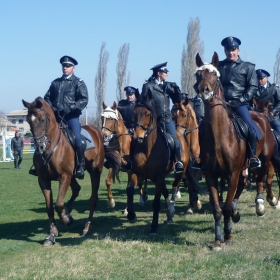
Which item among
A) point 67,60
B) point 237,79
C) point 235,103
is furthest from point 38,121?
point 237,79

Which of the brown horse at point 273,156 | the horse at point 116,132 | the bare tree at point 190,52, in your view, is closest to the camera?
the brown horse at point 273,156

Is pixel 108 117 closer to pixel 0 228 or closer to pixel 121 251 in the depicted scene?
pixel 0 228

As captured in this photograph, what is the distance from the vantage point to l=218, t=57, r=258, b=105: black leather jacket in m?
10.2

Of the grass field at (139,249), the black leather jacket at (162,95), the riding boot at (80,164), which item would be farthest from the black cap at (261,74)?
the riding boot at (80,164)

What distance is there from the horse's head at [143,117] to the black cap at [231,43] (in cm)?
170

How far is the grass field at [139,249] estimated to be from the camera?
7.52 metres

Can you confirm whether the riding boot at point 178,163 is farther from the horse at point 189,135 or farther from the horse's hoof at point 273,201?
the horse's hoof at point 273,201

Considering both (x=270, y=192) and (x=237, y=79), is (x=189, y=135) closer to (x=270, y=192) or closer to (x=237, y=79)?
(x=270, y=192)

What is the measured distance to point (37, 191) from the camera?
65.2ft

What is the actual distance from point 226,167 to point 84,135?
360 centimetres

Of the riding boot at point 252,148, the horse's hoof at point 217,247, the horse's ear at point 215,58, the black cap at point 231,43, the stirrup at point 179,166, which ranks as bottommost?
the horse's hoof at point 217,247

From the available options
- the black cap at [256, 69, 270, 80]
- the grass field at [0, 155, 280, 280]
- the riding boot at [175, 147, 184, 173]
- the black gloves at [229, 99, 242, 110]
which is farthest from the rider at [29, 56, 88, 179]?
the black cap at [256, 69, 270, 80]

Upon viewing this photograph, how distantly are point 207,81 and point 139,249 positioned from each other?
2939 millimetres

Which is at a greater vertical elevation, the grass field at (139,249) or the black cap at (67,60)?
the black cap at (67,60)
